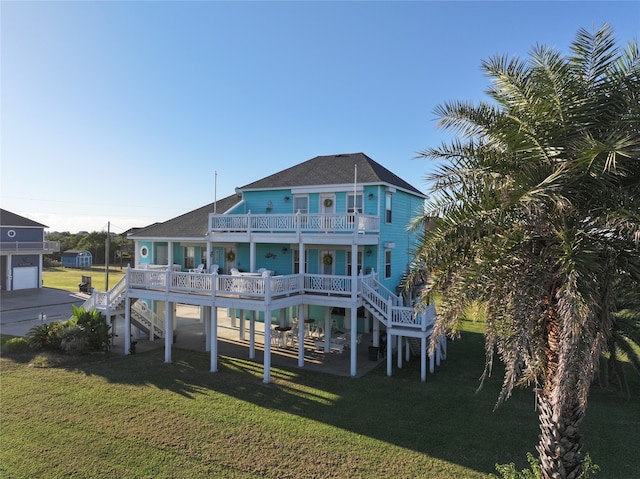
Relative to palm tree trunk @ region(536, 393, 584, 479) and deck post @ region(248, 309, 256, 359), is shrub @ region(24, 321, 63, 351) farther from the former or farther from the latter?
palm tree trunk @ region(536, 393, 584, 479)

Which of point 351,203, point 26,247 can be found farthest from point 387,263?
point 26,247

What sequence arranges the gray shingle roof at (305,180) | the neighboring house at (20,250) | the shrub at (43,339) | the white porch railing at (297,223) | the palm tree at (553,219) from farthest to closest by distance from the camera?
the neighboring house at (20,250), the gray shingle roof at (305,180), the shrub at (43,339), the white porch railing at (297,223), the palm tree at (553,219)

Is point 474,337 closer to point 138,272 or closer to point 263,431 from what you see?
point 263,431

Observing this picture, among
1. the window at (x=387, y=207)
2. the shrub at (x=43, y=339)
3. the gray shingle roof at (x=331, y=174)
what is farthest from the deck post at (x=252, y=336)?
the shrub at (x=43, y=339)

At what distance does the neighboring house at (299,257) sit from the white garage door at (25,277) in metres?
22.4

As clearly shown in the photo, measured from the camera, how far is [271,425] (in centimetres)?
1090

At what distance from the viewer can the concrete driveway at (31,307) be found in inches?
933

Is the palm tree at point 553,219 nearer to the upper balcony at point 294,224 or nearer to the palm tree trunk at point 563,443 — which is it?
the palm tree trunk at point 563,443

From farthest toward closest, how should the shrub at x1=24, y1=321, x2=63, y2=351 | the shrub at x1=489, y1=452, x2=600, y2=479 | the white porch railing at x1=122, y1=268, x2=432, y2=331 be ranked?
the shrub at x1=24, y1=321, x2=63, y2=351, the white porch railing at x1=122, y1=268, x2=432, y2=331, the shrub at x1=489, y1=452, x2=600, y2=479

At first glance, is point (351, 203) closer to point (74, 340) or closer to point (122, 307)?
point (122, 307)

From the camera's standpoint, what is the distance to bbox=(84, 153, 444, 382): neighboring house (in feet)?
51.5

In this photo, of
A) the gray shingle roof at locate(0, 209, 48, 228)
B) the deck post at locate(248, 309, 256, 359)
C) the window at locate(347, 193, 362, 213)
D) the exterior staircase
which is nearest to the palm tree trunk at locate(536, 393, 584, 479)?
the deck post at locate(248, 309, 256, 359)

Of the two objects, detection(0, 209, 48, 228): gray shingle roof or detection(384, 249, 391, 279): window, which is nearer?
detection(384, 249, 391, 279): window

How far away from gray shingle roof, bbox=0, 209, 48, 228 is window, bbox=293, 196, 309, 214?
32899 millimetres
